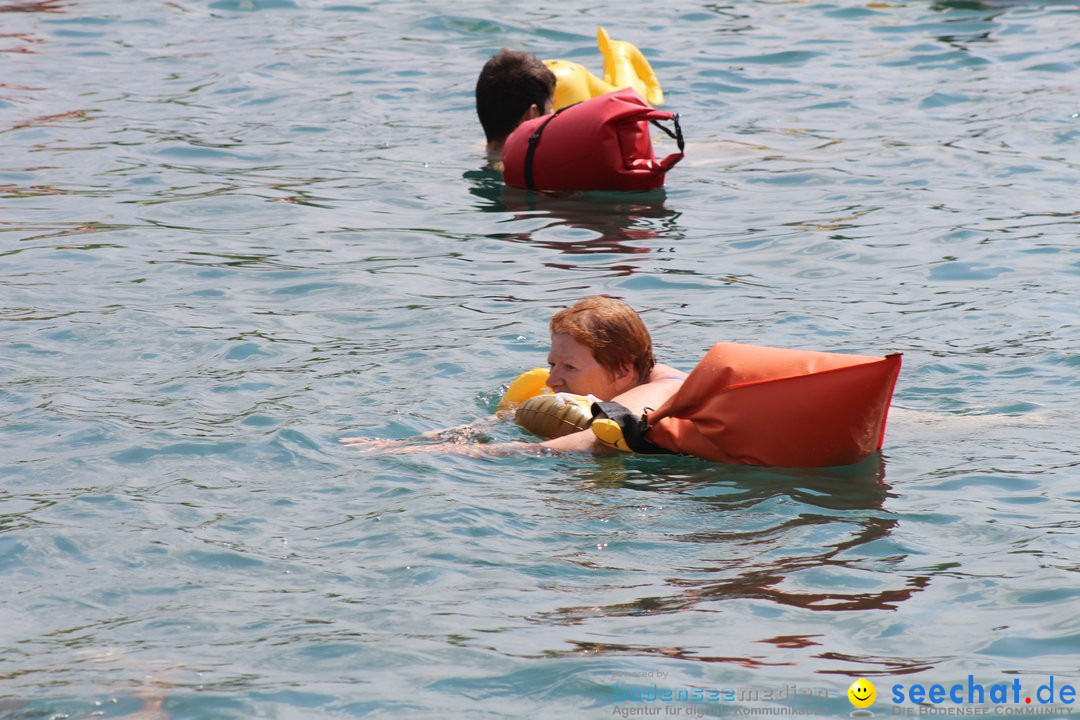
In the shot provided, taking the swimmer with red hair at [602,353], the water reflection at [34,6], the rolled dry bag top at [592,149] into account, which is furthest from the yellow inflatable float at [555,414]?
the water reflection at [34,6]

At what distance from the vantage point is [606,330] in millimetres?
5719

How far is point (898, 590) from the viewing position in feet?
13.7

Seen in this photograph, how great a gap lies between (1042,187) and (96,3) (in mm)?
10640

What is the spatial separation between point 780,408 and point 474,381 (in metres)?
1.82

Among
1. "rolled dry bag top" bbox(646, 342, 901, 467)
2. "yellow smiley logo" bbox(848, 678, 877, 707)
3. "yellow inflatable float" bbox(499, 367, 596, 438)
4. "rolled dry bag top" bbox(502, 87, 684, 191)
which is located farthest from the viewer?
"rolled dry bag top" bbox(502, 87, 684, 191)

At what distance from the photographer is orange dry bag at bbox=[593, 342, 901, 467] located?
4.94 metres

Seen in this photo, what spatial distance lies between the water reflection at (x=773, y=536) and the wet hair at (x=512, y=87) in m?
5.06

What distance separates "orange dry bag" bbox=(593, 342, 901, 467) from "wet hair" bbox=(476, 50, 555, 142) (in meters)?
5.08

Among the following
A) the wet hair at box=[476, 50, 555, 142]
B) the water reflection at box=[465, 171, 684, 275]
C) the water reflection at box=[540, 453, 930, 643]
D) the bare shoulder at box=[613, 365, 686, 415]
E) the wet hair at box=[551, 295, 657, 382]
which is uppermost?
the wet hair at box=[476, 50, 555, 142]

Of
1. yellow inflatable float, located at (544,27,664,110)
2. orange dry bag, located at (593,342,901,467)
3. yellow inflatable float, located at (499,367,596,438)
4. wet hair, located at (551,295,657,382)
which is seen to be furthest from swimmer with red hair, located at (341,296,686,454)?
yellow inflatable float, located at (544,27,664,110)

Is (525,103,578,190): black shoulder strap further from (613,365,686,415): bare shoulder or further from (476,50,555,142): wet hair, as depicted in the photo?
(613,365,686,415): bare shoulder

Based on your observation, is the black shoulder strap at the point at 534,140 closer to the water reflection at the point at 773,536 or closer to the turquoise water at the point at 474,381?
the turquoise water at the point at 474,381

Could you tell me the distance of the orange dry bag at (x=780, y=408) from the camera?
195 inches

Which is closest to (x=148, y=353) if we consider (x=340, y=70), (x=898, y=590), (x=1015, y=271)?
(x=898, y=590)
